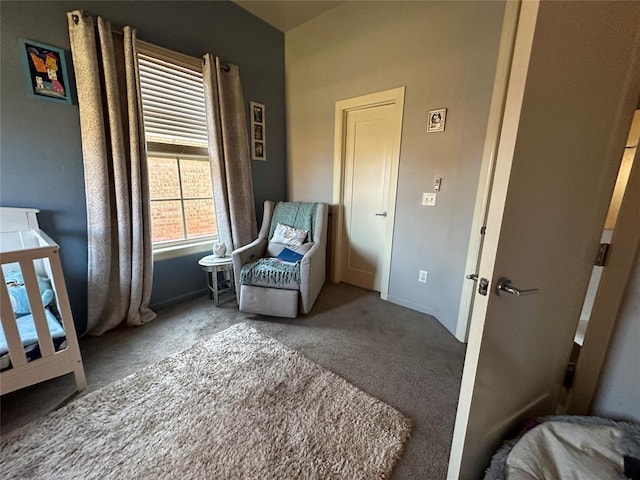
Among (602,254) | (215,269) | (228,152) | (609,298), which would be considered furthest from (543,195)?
(228,152)

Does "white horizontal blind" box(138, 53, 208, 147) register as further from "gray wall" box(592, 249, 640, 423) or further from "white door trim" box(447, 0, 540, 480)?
"gray wall" box(592, 249, 640, 423)

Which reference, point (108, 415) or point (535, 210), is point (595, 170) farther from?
point (108, 415)

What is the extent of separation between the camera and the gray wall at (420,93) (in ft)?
6.18

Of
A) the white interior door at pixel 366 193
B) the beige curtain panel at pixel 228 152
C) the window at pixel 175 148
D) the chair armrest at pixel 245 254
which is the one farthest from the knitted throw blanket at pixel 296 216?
the window at pixel 175 148

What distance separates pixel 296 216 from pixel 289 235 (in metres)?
0.25

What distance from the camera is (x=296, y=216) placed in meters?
2.79

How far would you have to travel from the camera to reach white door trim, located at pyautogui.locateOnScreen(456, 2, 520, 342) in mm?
1512

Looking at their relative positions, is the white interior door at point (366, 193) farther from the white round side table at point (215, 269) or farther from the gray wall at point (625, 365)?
the gray wall at point (625, 365)

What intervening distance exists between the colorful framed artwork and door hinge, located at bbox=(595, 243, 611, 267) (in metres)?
3.02

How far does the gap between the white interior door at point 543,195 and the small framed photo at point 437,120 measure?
4.20 ft

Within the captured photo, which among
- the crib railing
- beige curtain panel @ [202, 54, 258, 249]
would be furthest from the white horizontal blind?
the crib railing

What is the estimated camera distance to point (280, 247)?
265 centimetres

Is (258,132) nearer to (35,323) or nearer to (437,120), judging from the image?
(437,120)

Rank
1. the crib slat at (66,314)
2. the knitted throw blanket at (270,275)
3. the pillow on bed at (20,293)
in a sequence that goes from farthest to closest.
Result: 1. the knitted throw blanket at (270,275)
2. the pillow on bed at (20,293)
3. the crib slat at (66,314)
